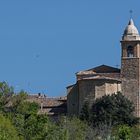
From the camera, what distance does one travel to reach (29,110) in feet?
339

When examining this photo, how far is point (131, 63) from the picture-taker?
4427 inches

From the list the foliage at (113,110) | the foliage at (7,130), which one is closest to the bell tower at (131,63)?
the foliage at (113,110)

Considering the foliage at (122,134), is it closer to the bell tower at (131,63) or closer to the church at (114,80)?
the church at (114,80)

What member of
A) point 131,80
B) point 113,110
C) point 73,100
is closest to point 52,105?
point 73,100

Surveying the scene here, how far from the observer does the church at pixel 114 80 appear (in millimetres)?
109312

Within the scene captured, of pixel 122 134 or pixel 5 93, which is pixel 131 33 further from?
pixel 122 134

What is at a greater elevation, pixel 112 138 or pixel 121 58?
pixel 121 58

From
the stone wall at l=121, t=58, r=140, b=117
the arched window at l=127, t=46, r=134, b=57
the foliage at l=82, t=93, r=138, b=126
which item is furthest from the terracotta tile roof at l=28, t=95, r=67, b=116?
the arched window at l=127, t=46, r=134, b=57

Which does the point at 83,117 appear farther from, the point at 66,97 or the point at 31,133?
the point at 31,133

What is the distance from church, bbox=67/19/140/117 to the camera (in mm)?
109312

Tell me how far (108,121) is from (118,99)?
3.64 metres

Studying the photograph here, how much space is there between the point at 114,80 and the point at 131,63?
2.99 m

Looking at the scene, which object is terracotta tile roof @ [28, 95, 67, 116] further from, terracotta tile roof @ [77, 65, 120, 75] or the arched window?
the arched window

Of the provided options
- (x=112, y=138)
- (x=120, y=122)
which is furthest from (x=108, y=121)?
(x=112, y=138)
